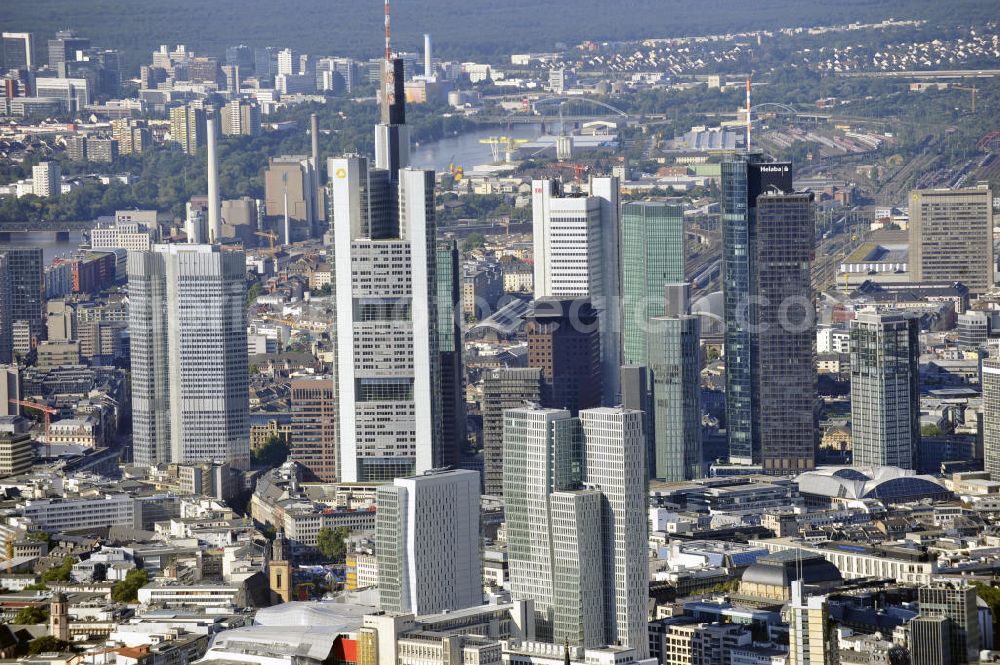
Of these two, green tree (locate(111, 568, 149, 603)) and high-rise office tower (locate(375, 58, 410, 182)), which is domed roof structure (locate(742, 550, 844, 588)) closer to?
green tree (locate(111, 568, 149, 603))

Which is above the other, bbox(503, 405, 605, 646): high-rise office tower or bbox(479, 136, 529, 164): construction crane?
bbox(479, 136, 529, 164): construction crane

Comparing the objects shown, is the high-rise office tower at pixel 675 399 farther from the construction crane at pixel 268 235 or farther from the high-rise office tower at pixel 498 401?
the construction crane at pixel 268 235

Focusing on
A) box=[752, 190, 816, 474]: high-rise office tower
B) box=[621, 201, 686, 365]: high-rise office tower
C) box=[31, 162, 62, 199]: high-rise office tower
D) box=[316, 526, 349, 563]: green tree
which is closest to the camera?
box=[316, 526, 349, 563]: green tree

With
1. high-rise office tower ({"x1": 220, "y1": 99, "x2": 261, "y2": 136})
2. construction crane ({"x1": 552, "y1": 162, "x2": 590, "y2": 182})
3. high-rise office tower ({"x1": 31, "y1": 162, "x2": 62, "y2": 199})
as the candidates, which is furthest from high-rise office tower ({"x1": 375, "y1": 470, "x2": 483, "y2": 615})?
high-rise office tower ({"x1": 220, "y1": 99, "x2": 261, "y2": 136})

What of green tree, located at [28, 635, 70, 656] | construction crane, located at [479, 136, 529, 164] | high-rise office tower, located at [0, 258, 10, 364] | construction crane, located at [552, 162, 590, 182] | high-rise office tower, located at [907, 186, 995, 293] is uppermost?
construction crane, located at [479, 136, 529, 164]

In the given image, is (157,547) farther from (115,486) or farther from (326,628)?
(326,628)

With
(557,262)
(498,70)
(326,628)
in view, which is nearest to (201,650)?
(326,628)

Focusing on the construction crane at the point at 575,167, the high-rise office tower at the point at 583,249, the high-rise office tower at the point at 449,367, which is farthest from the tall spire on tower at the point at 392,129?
the construction crane at the point at 575,167

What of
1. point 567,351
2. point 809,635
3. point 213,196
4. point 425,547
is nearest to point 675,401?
point 567,351
